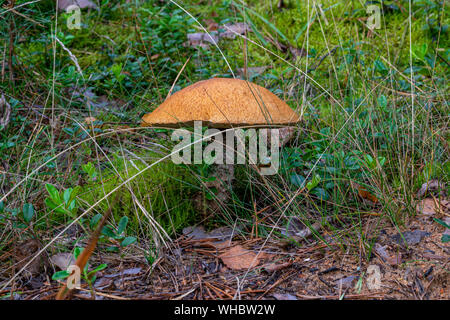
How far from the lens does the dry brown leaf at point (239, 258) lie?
1.80 meters

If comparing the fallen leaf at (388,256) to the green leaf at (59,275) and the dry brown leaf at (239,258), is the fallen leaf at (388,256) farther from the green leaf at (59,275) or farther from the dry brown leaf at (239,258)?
the green leaf at (59,275)

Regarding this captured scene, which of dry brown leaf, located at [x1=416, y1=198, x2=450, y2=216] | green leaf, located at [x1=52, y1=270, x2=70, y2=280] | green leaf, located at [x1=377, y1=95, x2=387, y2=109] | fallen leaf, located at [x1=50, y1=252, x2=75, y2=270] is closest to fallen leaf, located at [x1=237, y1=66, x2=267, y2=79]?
green leaf, located at [x1=377, y1=95, x2=387, y2=109]

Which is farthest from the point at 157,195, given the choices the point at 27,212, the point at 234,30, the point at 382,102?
the point at 234,30

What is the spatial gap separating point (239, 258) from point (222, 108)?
0.73 metres

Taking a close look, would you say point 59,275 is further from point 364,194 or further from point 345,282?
point 364,194

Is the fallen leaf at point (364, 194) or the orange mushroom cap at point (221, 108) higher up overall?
the orange mushroom cap at point (221, 108)

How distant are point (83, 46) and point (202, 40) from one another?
1191mm

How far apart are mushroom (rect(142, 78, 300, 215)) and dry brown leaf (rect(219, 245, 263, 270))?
62 cm

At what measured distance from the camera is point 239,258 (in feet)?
6.11

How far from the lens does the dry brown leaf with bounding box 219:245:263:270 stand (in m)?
1.80

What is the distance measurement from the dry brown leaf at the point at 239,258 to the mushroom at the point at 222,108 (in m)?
0.62

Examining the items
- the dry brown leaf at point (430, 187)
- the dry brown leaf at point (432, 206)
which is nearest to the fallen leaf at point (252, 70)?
the dry brown leaf at point (430, 187)

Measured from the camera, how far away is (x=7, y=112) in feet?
8.98
